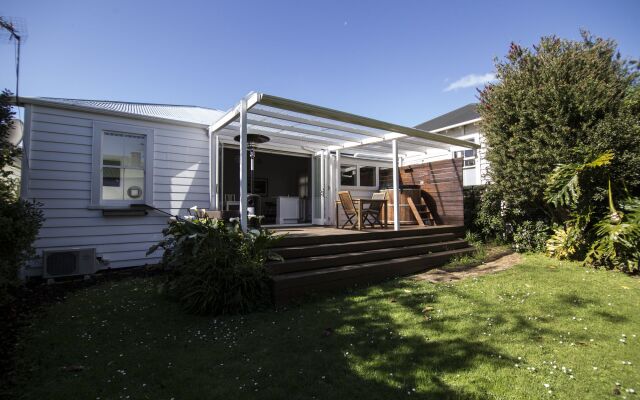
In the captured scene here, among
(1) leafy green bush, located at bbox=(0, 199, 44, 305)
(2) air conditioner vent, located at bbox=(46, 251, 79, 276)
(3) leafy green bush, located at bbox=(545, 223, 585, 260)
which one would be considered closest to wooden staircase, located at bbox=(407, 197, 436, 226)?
(3) leafy green bush, located at bbox=(545, 223, 585, 260)

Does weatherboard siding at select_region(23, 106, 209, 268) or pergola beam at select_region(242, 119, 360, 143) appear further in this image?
pergola beam at select_region(242, 119, 360, 143)

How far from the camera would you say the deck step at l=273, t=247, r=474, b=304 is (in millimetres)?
4248

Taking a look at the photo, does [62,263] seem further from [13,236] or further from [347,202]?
[347,202]

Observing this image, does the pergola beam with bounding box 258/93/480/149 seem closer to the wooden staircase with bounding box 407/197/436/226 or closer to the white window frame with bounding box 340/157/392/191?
the wooden staircase with bounding box 407/197/436/226

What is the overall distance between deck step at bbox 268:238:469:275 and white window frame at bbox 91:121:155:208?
13.0ft

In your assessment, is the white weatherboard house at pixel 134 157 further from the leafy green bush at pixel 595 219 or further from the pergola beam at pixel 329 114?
the leafy green bush at pixel 595 219

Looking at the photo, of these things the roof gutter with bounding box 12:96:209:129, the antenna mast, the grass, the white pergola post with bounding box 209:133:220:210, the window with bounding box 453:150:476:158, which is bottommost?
the grass

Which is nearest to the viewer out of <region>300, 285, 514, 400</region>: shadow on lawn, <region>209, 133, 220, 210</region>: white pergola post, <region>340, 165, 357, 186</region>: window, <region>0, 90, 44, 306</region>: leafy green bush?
<region>300, 285, 514, 400</region>: shadow on lawn

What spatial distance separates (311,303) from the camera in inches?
169

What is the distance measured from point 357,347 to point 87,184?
613 cm

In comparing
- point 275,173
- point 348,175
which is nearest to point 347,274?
point 348,175

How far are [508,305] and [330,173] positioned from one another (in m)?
6.35

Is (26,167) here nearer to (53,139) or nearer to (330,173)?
(53,139)

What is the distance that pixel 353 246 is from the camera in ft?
18.8
